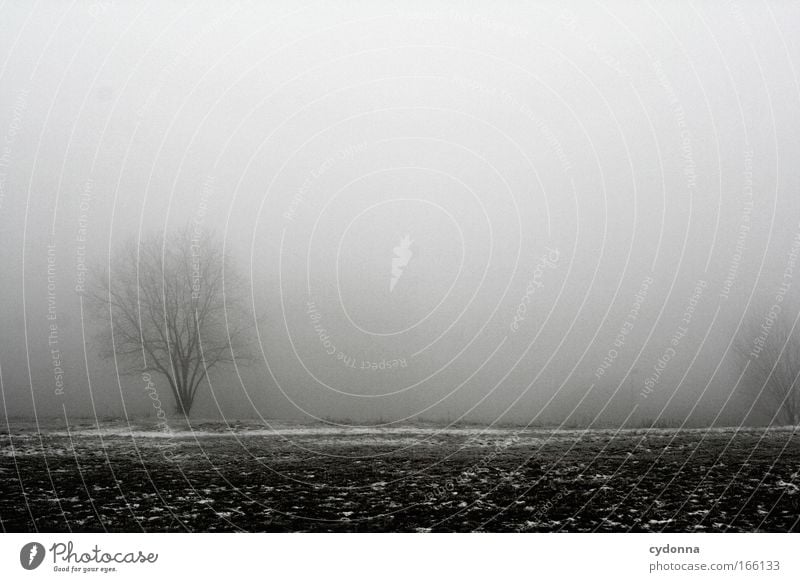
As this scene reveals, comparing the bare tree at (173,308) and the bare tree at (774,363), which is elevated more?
the bare tree at (173,308)

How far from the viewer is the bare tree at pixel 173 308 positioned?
6.45 m

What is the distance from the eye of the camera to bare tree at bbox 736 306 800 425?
6.64 metres

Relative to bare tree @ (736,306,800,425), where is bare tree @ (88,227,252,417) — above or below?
above

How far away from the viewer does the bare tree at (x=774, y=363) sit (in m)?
6.64

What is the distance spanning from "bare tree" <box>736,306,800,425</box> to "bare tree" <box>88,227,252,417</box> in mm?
5676

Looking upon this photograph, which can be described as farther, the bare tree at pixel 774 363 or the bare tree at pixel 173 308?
the bare tree at pixel 774 363

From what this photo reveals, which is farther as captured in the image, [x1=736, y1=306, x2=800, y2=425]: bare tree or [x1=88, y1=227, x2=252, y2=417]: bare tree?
[x1=736, y1=306, x2=800, y2=425]: bare tree

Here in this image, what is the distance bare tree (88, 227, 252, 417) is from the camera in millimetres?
6445

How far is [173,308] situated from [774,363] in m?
6.62

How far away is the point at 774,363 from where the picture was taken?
668 cm

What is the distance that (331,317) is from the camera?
6.72 metres

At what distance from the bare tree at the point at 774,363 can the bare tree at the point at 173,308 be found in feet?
18.6
